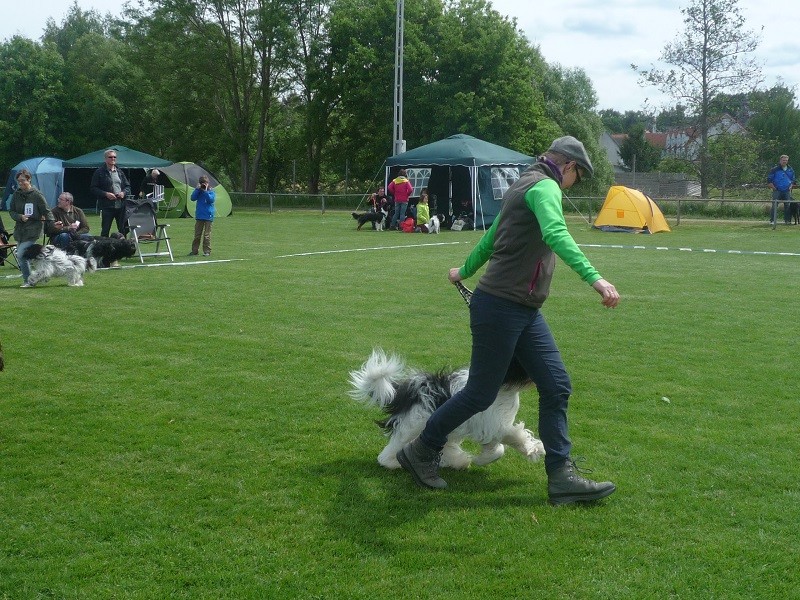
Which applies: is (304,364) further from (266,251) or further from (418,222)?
(418,222)

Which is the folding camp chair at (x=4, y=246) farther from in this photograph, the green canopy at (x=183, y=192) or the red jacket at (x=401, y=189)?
the green canopy at (x=183, y=192)

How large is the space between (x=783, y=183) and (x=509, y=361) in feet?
74.4

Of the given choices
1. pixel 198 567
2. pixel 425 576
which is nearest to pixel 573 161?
pixel 425 576

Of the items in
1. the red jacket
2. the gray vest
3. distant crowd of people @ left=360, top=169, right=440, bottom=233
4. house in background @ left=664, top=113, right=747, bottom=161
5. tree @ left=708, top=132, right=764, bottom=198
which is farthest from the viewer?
tree @ left=708, top=132, right=764, bottom=198

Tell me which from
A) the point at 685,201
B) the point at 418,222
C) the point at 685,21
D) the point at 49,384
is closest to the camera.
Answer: the point at 49,384

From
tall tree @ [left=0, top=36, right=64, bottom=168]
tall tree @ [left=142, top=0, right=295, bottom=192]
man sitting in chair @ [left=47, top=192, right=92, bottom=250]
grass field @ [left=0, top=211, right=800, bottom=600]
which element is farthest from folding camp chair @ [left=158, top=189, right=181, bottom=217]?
grass field @ [left=0, top=211, right=800, bottom=600]

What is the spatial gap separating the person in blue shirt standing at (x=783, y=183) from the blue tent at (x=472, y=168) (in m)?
6.91

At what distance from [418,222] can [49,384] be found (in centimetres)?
1859

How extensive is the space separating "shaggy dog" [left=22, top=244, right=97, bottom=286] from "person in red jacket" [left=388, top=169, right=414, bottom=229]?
1379 centimetres

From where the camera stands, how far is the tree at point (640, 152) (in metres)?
72.8

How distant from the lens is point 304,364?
702cm

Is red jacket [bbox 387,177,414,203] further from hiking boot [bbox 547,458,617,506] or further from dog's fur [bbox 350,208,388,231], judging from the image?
hiking boot [bbox 547,458,617,506]

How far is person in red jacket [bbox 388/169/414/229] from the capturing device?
24.9 metres

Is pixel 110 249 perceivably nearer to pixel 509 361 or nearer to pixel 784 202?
pixel 509 361
